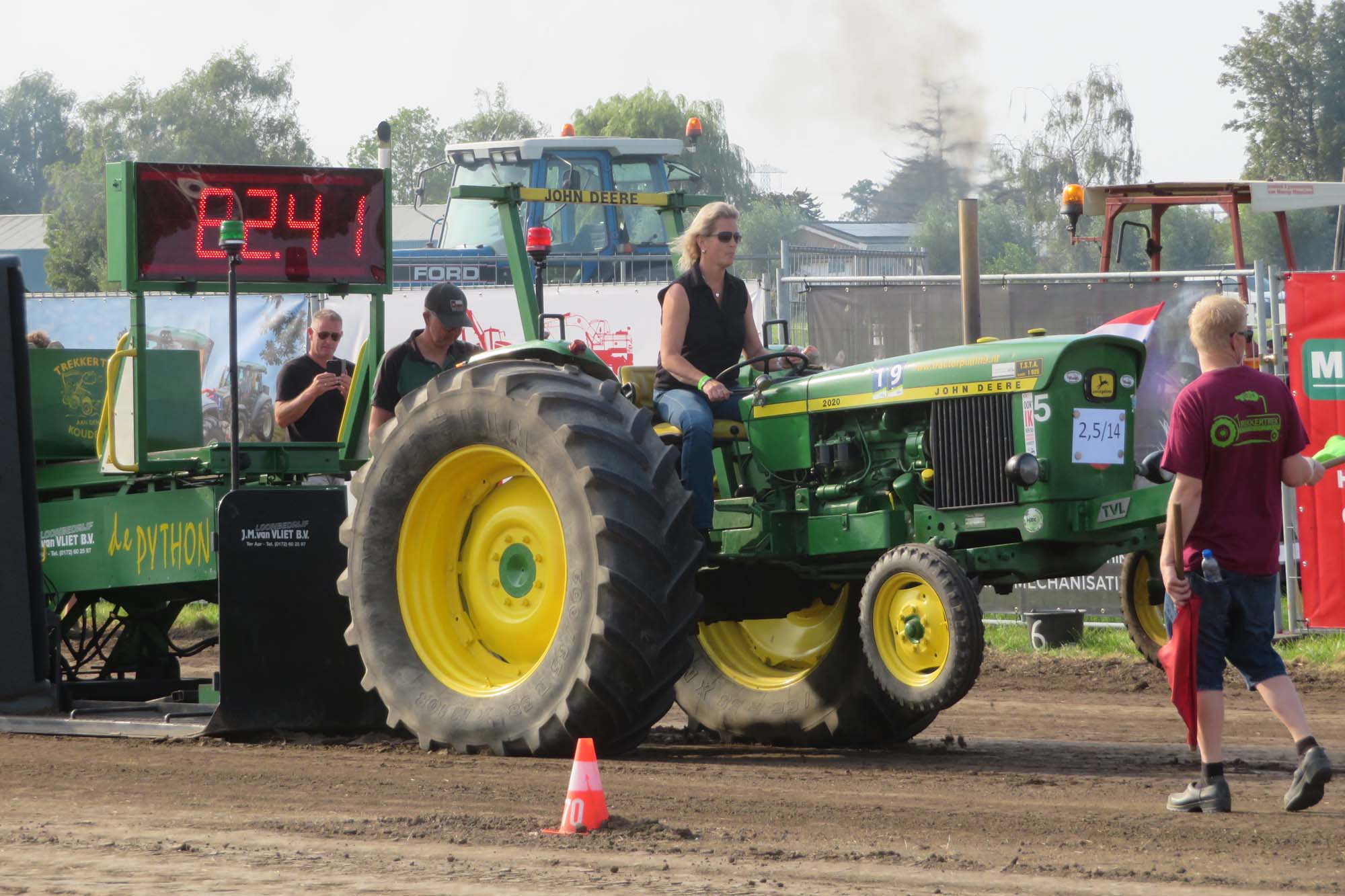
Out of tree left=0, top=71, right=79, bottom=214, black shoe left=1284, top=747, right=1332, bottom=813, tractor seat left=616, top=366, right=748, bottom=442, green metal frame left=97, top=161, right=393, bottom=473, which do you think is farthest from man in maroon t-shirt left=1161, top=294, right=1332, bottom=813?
tree left=0, top=71, right=79, bottom=214

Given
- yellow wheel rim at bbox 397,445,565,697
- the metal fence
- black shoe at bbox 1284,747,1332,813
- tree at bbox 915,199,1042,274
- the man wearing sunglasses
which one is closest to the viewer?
black shoe at bbox 1284,747,1332,813

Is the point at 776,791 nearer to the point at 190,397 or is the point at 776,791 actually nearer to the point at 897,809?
the point at 897,809

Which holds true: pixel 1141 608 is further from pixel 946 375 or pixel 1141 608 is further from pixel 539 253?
pixel 539 253

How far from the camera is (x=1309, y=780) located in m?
5.16

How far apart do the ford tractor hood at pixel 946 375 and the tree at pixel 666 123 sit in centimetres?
5240

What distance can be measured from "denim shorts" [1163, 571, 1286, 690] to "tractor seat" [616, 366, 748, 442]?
2339mm

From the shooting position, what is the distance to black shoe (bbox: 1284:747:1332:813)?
5.14 meters

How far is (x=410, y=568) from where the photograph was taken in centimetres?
708

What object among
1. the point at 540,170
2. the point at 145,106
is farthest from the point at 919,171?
the point at 540,170

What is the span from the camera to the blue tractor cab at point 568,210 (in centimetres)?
2017

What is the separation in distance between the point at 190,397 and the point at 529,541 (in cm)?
256

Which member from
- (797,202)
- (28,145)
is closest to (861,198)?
(797,202)

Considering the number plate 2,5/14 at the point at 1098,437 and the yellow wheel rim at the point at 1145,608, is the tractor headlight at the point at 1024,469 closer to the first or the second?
the number plate 2,5/14 at the point at 1098,437

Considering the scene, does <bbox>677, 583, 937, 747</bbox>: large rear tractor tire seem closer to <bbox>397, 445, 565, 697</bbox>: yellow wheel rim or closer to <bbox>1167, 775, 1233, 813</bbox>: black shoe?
<bbox>397, 445, 565, 697</bbox>: yellow wheel rim
